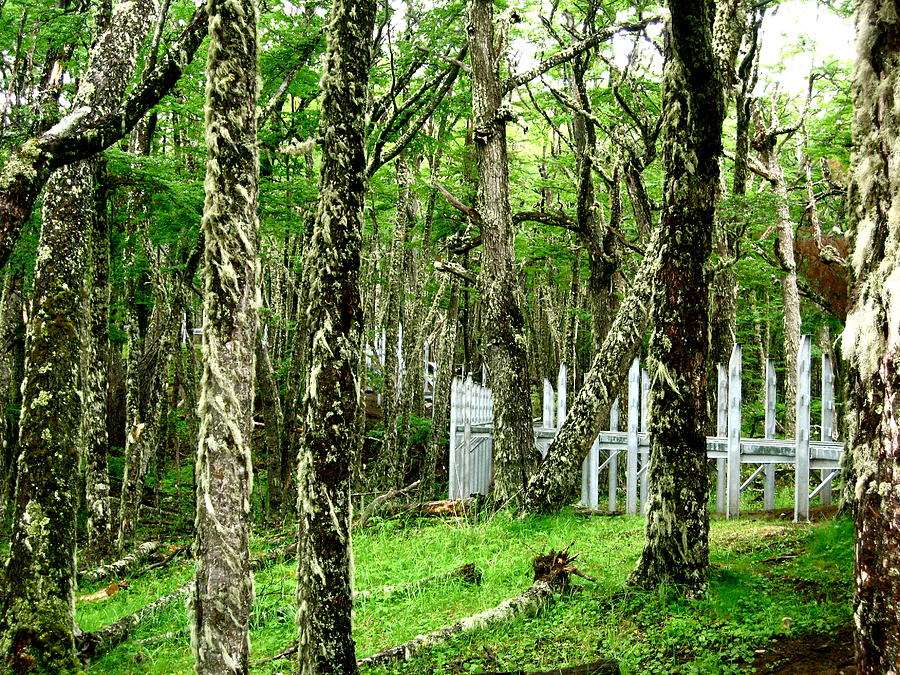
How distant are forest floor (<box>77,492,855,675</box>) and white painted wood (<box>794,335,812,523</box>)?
0.85 ft

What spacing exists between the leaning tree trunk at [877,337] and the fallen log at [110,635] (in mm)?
4622

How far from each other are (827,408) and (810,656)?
15.7ft

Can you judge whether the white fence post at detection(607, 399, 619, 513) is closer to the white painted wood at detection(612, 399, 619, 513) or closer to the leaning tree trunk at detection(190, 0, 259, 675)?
the white painted wood at detection(612, 399, 619, 513)

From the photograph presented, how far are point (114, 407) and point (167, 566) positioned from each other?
25.4ft

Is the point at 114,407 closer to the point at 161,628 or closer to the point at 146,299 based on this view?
the point at 146,299

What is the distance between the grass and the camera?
14.7 ft

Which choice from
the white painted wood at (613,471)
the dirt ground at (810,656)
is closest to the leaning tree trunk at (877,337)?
the dirt ground at (810,656)

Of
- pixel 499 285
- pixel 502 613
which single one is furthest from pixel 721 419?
pixel 502 613

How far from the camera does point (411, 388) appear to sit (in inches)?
543

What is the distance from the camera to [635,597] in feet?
17.1

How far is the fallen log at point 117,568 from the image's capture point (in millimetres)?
8266

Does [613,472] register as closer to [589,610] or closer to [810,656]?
[589,610]

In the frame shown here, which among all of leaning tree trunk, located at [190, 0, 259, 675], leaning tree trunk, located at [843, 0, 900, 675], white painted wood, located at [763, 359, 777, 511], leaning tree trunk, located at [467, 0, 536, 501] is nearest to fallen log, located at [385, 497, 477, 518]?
leaning tree trunk, located at [467, 0, 536, 501]

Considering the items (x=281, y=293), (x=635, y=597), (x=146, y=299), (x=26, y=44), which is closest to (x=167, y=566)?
(x=146, y=299)
